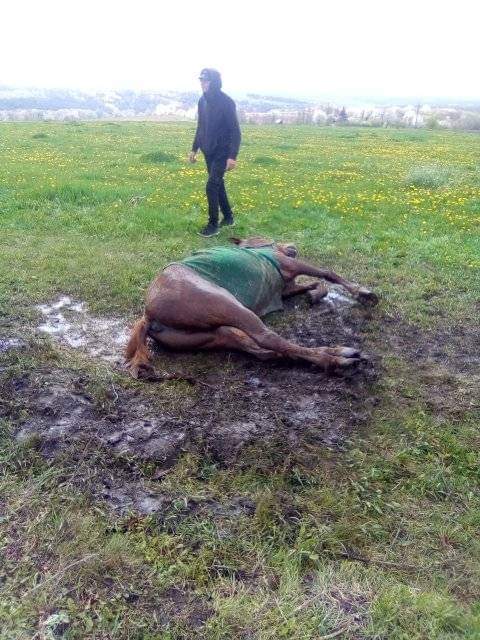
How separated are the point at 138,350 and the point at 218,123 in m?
4.81

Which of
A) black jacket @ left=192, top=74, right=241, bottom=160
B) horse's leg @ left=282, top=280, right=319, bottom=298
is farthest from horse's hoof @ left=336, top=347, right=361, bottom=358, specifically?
black jacket @ left=192, top=74, right=241, bottom=160

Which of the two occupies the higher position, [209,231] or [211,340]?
[211,340]

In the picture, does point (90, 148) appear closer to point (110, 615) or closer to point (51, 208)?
point (51, 208)

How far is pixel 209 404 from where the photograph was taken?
409 centimetres

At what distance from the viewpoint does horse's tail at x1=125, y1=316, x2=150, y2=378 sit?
14.6 feet

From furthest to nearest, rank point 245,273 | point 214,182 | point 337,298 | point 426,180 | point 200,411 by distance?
point 426,180 < point 214,182 < point 337,298 < point 245,273 < point 200,411

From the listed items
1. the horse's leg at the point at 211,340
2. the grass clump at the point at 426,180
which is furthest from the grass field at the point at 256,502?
the grass clump at the point at 426,180

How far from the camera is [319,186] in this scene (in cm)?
1296

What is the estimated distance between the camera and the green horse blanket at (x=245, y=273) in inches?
193

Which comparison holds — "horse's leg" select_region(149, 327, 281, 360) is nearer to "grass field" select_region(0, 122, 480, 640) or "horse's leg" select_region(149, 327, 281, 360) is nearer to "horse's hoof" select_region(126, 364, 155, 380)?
"grass field" select_region(0, 122, 480, 640)

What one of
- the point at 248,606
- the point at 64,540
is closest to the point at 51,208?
the point at 64,540

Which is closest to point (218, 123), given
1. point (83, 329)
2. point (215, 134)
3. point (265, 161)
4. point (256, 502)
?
point (215, 134)

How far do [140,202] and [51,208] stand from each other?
149 centimetres

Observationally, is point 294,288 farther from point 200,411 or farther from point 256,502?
point 256,502
